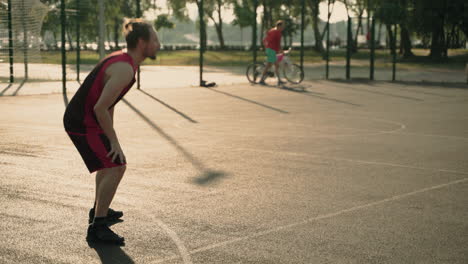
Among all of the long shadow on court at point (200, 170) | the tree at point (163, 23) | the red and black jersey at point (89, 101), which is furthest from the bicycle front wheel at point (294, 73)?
the tree at point (163, 23)

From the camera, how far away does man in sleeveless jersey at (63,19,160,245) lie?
4.42 meters

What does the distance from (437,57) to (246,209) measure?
3676 cm

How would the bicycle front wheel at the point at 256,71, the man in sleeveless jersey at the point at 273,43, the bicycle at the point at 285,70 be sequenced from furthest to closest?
the bicycle front wheel at the point at 256,71 → the bicycle at the point at 285,70 → the man in sleeveless jersey at the point at 273,43

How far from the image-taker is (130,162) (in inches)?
309

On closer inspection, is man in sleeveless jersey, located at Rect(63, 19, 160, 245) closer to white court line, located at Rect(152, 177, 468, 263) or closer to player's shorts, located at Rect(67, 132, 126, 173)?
player's shorts, located at Rect(67, 132, 126, 173)

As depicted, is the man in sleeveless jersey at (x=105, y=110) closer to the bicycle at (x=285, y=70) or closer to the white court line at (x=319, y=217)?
the white court line at (x=319, y=217)

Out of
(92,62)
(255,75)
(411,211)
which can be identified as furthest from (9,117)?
(92,62)

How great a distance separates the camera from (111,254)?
4.48 meters

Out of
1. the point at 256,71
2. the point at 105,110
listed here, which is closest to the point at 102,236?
the point at 105,110

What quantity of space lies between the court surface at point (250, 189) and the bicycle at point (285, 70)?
7.51 meters

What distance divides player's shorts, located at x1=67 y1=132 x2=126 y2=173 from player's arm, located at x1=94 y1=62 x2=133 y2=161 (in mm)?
167

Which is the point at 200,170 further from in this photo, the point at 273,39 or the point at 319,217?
the point at 273,39

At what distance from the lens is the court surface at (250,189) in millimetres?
4586

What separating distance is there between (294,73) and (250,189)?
14796 millimetres
